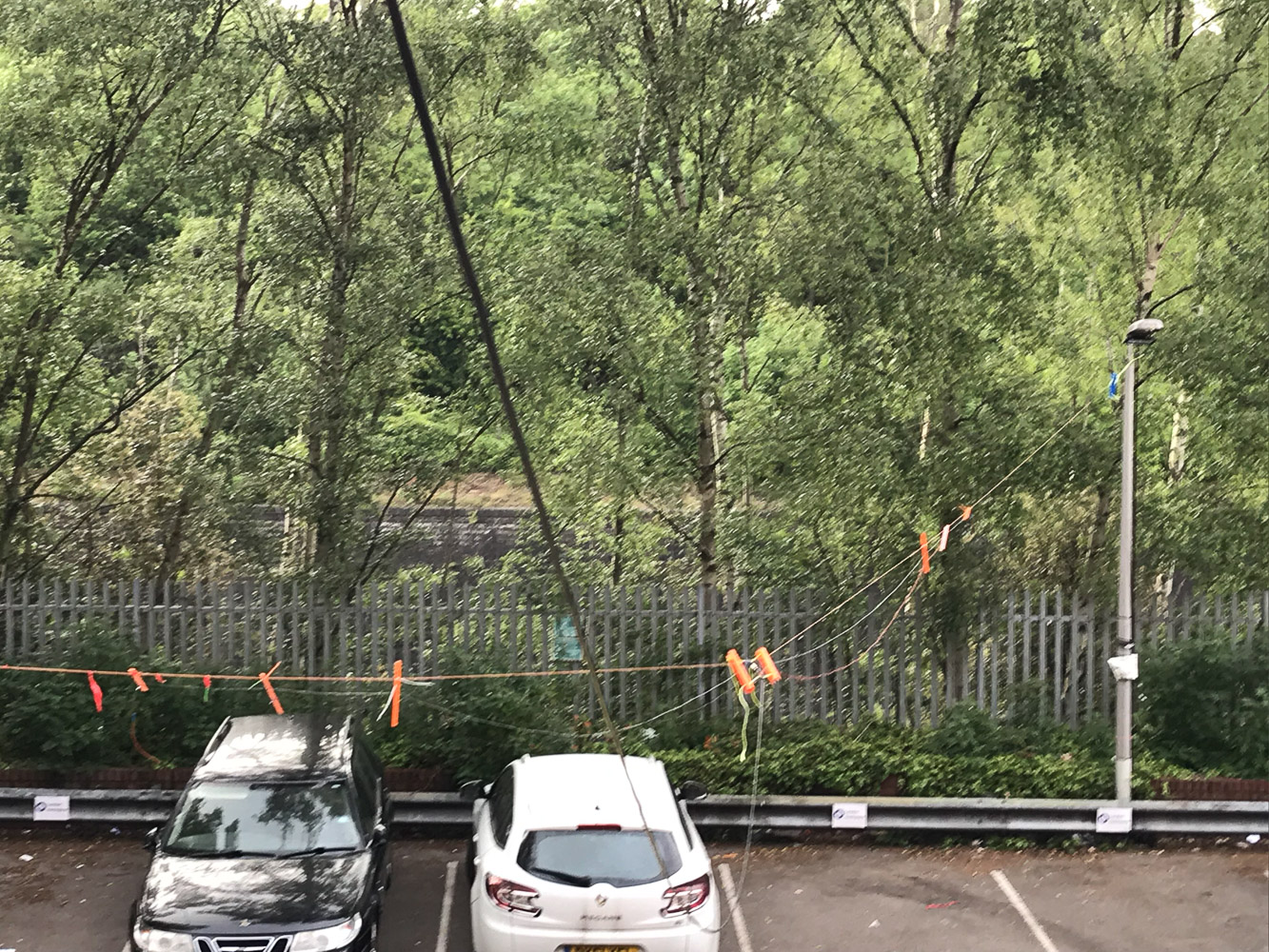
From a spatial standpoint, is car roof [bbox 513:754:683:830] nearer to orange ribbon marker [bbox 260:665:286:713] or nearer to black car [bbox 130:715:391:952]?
black car [bbox 130:715:391:952]

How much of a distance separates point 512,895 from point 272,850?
1823mm

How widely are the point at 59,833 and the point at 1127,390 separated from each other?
10.7 metres

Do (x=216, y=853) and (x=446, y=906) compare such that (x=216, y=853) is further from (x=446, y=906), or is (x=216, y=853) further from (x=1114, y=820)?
(x=1114, y=820)

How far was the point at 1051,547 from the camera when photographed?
56.5 ft

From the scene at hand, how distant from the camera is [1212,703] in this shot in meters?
12.0

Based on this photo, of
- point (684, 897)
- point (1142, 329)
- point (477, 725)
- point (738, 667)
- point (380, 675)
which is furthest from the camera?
point (380, 675)

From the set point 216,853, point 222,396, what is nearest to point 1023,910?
point 216,853

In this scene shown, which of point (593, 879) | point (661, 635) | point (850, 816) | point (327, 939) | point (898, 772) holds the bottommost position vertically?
point (850, 816)

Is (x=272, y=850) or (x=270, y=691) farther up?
(x=270, y=691)

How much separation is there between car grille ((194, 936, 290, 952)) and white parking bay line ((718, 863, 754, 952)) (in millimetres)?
3445

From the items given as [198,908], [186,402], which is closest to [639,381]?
[198,908]

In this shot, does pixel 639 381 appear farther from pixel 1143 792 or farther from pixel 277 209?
pixel 1143 792

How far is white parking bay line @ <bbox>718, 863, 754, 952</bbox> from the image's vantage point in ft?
30.6

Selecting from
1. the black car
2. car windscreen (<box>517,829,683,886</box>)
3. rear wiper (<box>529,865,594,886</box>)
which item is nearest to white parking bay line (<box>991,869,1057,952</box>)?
car windscreen (<box>517,829,683,886</box>)
